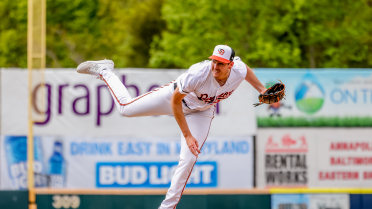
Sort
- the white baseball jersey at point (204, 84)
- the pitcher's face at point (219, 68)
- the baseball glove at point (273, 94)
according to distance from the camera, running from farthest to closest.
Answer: the baseball glove at point (273, 94) → the white baseball jersey at point (204, 84) → the pitcher's face at point (219, 68)

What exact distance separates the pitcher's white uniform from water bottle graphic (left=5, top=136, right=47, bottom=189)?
15.5 feet

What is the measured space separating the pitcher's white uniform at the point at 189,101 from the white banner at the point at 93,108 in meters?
4.45

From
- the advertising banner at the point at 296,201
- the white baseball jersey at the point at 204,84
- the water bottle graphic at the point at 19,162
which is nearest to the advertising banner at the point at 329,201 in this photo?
the advertising banner at the point at 296,201

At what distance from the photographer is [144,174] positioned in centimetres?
1194

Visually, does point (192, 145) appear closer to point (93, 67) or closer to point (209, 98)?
point (209, 98)

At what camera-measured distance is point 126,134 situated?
1207 centimetres

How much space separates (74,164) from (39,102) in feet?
3.91

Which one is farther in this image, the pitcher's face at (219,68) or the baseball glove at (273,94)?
the baseball glove at (273,94)

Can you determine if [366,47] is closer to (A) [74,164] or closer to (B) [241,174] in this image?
(B) [241,174]

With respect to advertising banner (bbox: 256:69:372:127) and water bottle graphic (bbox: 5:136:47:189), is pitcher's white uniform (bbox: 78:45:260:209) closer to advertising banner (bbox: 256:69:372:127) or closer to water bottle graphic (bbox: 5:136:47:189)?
water bottle graphic (bbox: 5:136:47:189)

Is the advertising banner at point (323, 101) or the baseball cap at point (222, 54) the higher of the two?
the baseball cap at point (222, 54)

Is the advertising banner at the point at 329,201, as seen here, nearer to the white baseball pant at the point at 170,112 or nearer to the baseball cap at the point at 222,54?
the white baseball pant at the point at 170,112

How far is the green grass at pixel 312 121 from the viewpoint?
39.3ft

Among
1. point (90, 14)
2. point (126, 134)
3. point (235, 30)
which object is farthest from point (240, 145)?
point (90, 14)
